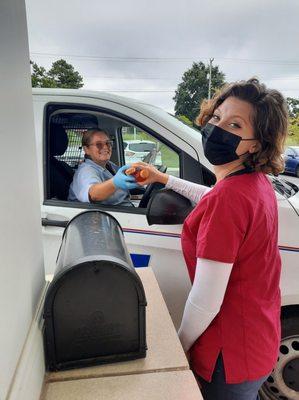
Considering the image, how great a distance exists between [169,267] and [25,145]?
1.32 meters

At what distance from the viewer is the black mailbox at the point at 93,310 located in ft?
3.84

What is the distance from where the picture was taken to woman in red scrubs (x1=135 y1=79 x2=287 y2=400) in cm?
127

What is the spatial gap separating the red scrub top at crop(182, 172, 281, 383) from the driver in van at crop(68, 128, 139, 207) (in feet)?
2.67

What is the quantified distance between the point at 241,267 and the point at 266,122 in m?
0.56

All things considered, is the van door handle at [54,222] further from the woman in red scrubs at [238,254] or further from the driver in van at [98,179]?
the woman in red scrubs at [238,254]

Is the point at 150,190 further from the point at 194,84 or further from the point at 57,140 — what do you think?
the point at 194,84

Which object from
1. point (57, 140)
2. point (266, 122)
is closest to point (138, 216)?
point (57, 140)

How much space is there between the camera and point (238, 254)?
131cm

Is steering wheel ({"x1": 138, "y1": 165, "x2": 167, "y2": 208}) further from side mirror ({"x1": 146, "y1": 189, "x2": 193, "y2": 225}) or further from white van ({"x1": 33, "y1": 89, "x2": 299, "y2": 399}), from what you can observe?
side mirror ({"x1": 146, "y1": 189, "x2": 193, "y2": 225})

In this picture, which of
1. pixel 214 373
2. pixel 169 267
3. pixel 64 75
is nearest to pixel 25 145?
pixel 214 373

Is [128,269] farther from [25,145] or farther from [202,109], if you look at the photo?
[202,109]

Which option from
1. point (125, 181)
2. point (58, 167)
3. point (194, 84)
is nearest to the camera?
point (125, 181)

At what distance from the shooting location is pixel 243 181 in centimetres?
133

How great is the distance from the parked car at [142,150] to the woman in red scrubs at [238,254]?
1.21 m
